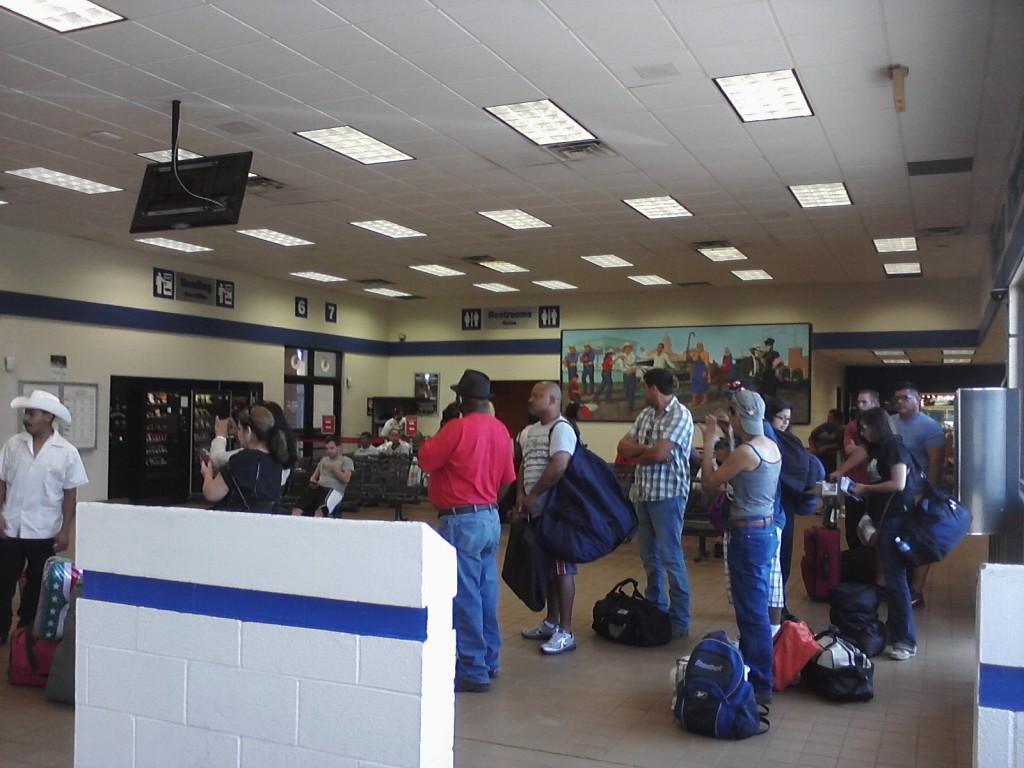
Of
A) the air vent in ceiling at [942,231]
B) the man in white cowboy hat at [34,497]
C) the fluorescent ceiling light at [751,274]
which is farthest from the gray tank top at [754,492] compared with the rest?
the fluorescent ceiling light at [751,274]

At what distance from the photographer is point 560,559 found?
5770mm

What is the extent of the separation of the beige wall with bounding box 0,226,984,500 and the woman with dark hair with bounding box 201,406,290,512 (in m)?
9.52

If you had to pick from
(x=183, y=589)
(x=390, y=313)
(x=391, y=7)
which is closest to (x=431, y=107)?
(x=391, y=7)

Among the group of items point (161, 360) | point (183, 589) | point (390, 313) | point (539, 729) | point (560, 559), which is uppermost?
point (390, 313)

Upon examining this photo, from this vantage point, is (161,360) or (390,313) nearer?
(161,360)

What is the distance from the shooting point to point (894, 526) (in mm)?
5734

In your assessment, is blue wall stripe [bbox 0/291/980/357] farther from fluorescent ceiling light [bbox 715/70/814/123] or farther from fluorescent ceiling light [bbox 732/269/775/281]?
fluorescent ceiling light [bbox 715/70/814/123]

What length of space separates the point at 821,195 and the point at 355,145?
5324 millimetres

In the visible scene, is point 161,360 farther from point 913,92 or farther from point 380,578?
point 380,578

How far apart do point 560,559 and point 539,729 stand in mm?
1415

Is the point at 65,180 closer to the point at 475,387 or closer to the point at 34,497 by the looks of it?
the point at 34,497

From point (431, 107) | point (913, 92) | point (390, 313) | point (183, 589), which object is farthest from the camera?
point (390, 313)

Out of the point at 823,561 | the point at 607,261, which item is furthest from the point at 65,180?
the point at 823,561

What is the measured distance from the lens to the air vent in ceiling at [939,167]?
9203 millimetres
